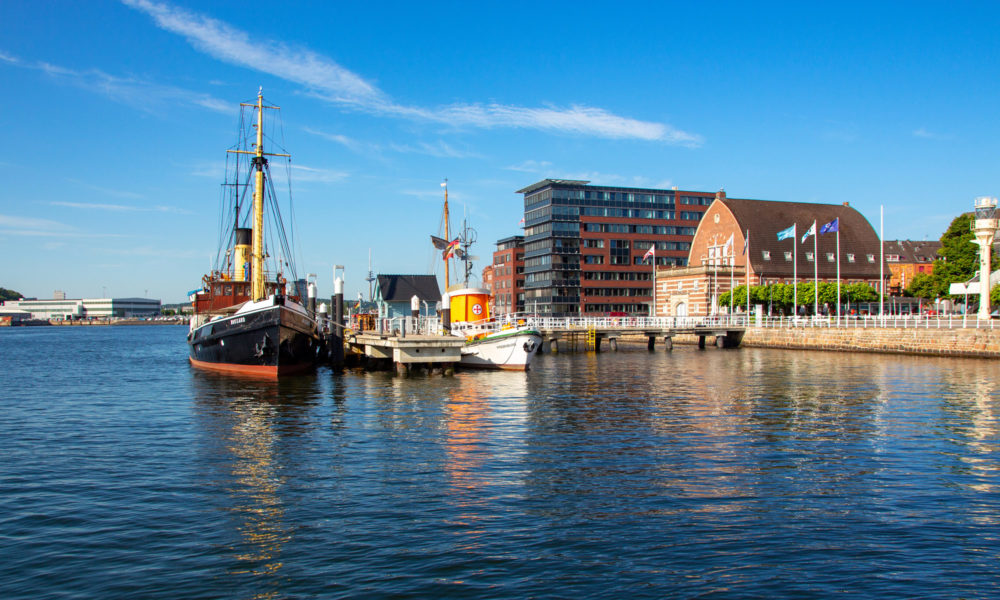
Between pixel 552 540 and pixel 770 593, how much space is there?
3.53m

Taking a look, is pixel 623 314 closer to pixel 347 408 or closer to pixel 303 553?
pixel 347 408

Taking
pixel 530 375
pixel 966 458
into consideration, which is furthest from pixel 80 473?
pixel 530 375

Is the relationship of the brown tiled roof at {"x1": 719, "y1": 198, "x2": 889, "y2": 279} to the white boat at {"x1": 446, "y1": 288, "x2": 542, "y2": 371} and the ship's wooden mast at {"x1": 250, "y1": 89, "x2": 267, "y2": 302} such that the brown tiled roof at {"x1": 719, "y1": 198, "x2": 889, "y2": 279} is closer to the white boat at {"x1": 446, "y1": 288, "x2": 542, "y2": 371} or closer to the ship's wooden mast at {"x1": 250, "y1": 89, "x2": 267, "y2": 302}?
the white boat at {"x1": 446, "y1": 288, "x2": 542, "y2": 371}

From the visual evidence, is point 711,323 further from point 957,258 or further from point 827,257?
point 957,258

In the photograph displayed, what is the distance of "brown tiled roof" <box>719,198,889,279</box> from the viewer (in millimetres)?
90625

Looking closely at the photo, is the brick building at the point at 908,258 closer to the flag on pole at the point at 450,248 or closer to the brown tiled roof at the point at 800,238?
the brown tiled roof at the point at 800,238

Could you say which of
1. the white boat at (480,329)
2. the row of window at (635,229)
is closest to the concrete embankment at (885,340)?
the white boat at (480,329)

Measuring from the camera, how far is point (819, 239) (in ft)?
306

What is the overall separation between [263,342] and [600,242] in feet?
262

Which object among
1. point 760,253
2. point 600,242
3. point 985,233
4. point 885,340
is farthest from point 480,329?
point 600,242

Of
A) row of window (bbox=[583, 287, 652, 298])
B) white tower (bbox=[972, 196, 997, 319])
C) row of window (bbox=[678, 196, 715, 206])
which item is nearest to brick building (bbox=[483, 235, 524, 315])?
row of window (bbox=[583, 287, 652, 298])

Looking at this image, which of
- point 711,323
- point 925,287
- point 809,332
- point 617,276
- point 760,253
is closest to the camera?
point 809,332

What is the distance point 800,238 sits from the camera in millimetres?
93000

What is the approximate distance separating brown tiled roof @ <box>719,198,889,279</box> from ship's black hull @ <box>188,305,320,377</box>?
62.6 meters
